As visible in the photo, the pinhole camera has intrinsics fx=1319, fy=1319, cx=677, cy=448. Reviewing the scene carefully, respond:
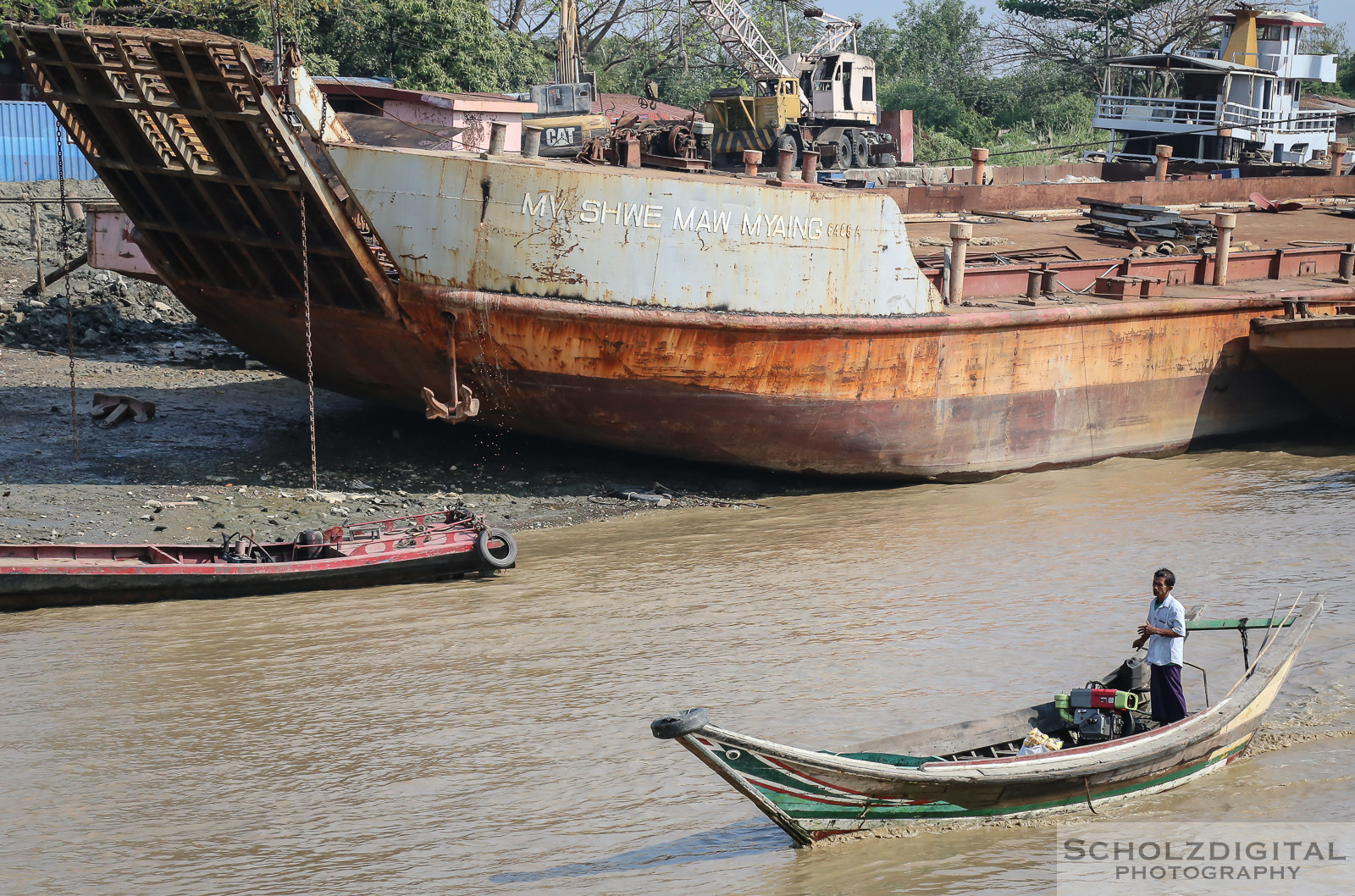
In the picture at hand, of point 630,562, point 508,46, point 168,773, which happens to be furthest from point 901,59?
point 168,773

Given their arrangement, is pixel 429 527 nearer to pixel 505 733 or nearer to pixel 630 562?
pixel 630 562

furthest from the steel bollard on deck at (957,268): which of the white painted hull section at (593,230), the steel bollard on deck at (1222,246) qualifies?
the steel bollard on deck at (1222,246)

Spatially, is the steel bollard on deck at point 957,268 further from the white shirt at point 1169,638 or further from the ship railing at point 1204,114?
the ship railing at point 1204,114

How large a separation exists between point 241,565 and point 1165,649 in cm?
558

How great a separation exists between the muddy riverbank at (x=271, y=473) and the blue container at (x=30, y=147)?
40.5ft

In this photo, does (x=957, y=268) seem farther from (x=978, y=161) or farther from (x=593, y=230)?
(x=978, y=161)

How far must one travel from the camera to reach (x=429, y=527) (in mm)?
9328

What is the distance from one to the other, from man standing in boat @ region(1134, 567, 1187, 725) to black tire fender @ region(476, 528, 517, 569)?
430 cm

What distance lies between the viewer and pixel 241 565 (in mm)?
8438

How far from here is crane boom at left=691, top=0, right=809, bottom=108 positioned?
98.8 ft

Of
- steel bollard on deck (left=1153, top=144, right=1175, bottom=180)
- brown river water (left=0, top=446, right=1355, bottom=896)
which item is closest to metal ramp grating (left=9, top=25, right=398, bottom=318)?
brown river water (left=0, top=446, right=1355, bottom=896)

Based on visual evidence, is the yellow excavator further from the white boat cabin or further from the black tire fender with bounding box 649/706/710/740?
the black tire fender with bounding box 649/706/710/740

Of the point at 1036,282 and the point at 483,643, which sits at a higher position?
the point at 1036,282

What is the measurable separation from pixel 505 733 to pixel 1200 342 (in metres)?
8.79
